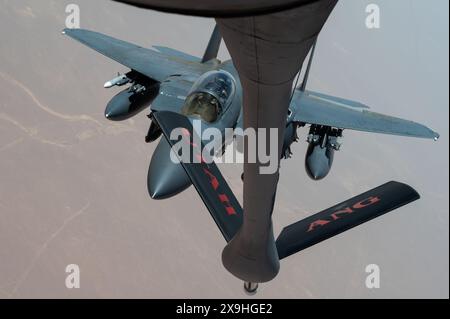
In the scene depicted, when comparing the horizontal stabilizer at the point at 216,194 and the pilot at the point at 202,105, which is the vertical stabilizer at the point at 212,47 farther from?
the horizontal stabilizer at the point at 216,194

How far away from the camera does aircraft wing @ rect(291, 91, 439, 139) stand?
20.1 m

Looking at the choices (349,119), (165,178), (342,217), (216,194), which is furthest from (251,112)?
(349,119)

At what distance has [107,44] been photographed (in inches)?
894

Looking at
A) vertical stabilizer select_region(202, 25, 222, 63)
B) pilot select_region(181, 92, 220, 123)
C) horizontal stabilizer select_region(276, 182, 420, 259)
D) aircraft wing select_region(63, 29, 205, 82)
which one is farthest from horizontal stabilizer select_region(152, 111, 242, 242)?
vertical stabilizer select_region(202, 25, 222, 63)

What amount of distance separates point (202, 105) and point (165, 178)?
2.65 meters

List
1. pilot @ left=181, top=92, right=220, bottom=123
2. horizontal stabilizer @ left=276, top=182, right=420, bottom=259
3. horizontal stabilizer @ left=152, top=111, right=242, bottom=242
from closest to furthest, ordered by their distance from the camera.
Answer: horizontal stabilizer @ left=152, top=111, right=242, bottom=242, horizontal stabilizer @ left=276, top=182, right=420, bottom=259, pilot @ left=181, top=92, right=220, bottom=123

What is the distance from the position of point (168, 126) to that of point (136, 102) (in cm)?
1085

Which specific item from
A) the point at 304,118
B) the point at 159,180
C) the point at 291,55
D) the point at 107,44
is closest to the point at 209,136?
the point at 159,180

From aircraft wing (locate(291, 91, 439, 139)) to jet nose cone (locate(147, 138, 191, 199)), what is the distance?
15.7ft

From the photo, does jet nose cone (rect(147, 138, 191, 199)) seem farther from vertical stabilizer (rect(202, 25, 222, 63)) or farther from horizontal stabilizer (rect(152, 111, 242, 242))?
horizontal stabilizer (rect(152, 111, 242, 242))

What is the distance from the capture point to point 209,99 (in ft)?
55.2

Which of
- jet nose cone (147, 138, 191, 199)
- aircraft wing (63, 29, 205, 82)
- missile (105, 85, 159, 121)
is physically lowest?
jet nose cone (147, 138, 191, 199)

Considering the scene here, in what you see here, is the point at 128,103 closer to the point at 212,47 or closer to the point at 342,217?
the point at 212,47

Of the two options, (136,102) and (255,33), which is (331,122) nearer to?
(136,102)
